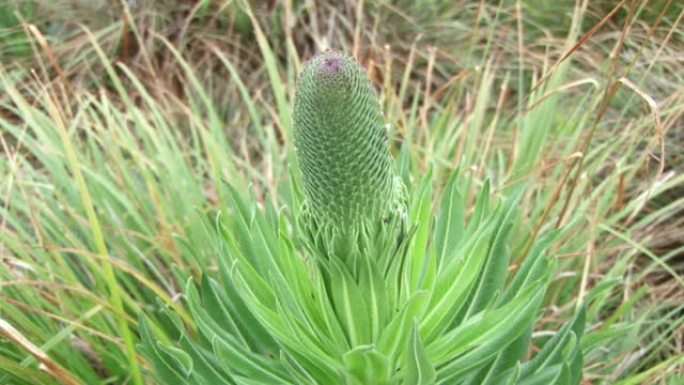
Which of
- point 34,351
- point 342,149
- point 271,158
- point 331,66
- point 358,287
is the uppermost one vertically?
point 331,66

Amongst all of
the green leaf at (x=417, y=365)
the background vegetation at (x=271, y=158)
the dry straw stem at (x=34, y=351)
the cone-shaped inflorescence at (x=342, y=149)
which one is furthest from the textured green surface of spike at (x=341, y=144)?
the dry straw stem at (x=34, y=351)

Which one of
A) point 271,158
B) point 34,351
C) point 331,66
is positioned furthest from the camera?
point 271,158

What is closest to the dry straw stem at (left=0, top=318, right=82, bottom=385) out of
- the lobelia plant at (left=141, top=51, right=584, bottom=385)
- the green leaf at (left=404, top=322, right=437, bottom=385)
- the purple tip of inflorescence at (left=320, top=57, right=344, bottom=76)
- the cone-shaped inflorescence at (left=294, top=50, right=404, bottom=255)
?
the lobelia plant at (left=141, top=51, right=584, bottom=385)

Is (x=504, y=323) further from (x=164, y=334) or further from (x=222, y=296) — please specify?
(x=164, y=334)

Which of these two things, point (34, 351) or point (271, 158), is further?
point (271, 158)

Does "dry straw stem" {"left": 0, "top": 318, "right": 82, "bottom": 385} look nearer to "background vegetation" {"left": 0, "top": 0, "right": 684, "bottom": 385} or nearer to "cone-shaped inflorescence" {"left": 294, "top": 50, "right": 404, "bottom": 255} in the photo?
"background vegetation" {"left": 0, "top": 0, "right": 684, "bottom": 385}

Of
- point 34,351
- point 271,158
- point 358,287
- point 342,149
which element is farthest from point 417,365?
point 271,158

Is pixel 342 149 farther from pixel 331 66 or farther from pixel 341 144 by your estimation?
pixel 331 66

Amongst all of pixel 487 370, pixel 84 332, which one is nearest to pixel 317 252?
pixel 487 370
